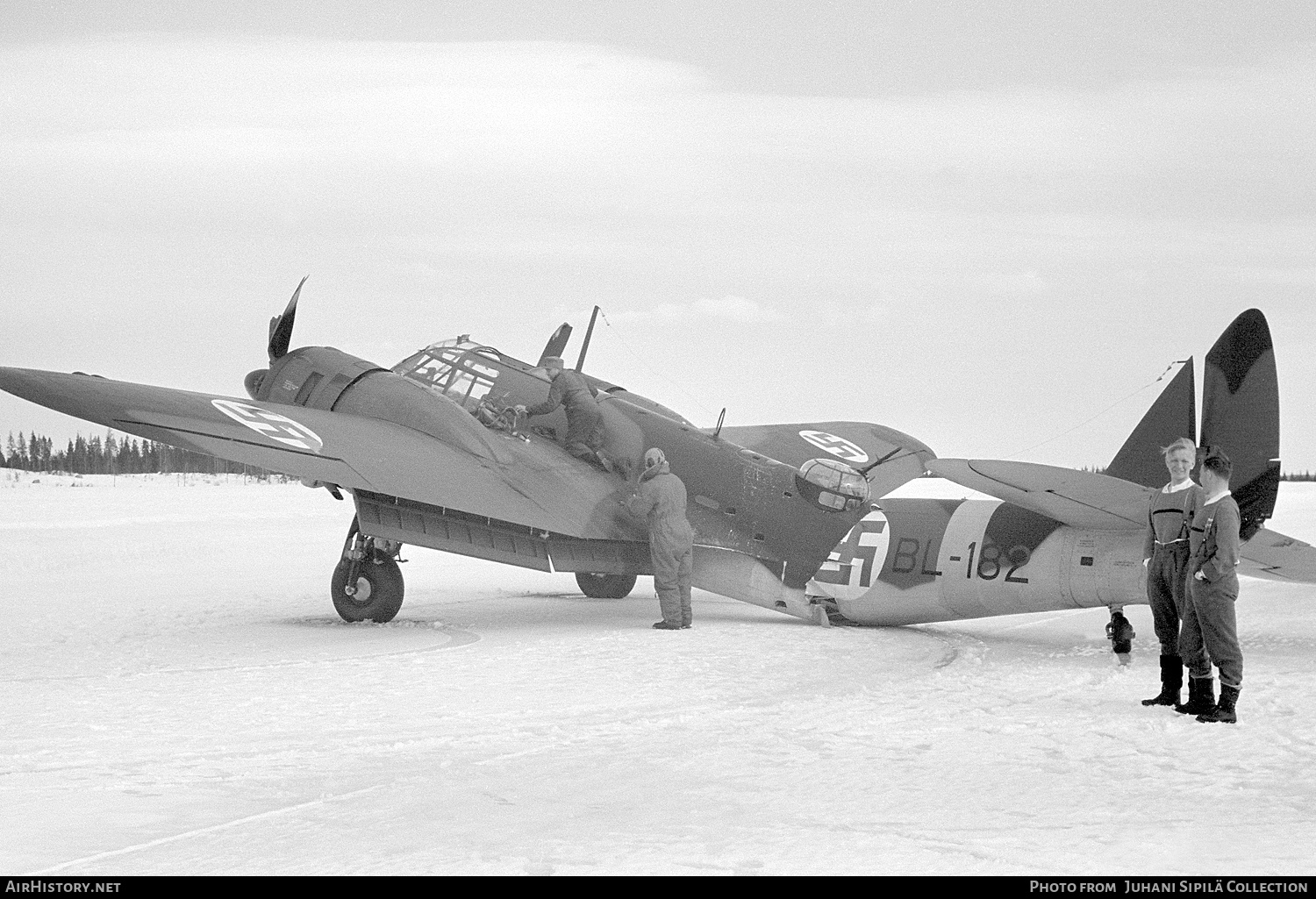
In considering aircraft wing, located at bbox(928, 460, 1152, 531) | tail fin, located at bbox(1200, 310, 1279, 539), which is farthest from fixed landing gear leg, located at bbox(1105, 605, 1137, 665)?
tail fin, located at bbox(1200, 310, 1279, 539)

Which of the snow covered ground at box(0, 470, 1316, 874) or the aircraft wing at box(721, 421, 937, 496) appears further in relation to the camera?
the aircraft wing at box(721, 421, 937, 496)

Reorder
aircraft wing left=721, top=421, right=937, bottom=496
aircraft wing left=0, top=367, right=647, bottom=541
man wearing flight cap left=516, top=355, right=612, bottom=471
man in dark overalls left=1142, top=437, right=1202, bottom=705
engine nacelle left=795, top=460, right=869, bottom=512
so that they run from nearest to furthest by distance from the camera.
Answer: man in dark overalls left=1142, top=437, right=1202, bottom=705
aircraft wing left=0, top=367, right=647, bottom=541
engine nacelle left=795, top=460, right=869, bottom=512
man wearing flight cap left=516, top=355, right=612, bottom=471
aircraft wing left=721, top=421, right=937, bottom=496

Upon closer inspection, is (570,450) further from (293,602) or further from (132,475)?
(132,475)

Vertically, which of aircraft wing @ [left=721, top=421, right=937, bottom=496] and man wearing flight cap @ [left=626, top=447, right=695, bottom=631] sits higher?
aircraft wing @ [left=721, top=421, right=937, bottom=496]

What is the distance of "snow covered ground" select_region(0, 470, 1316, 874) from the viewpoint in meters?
5.95

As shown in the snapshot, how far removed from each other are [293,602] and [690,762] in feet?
35.3

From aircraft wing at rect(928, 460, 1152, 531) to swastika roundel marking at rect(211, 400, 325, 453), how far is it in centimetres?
623

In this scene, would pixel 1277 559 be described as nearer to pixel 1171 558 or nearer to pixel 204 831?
pixel 1171 558

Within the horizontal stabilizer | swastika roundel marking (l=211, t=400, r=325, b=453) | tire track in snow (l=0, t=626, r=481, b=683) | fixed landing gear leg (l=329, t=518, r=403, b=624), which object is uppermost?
swastika roundel marking (l=211, t=400, r=325, b=453)

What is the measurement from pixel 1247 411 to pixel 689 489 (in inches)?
246

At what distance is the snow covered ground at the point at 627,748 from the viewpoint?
5.95 metres

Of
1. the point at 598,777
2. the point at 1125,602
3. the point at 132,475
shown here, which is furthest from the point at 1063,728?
the point at 132,475

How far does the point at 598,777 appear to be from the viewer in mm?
7402

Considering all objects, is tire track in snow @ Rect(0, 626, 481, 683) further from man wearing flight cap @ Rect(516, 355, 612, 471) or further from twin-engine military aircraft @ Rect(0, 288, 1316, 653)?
man wearing flight cap @ Rect(516, 355, 612, 471)
